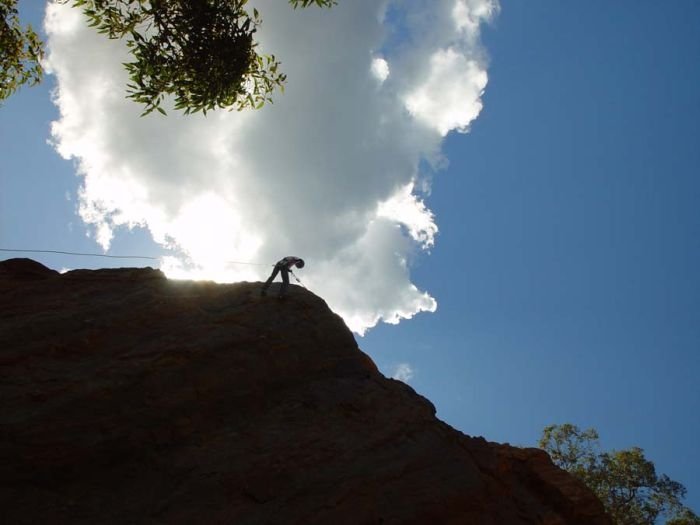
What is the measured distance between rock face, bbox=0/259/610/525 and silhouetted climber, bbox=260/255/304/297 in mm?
440

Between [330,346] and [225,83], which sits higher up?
[225,83]

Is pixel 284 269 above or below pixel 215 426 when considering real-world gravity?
above

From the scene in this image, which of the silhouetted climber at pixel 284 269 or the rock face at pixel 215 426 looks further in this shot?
the silhouetted climber at pixel 284 269

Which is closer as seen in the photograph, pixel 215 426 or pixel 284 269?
pixel 215 426

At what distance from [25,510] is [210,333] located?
592cm

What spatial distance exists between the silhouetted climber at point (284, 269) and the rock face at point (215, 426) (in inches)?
17.3

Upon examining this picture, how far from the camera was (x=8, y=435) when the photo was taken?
10.6 m

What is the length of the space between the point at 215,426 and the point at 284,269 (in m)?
5.92

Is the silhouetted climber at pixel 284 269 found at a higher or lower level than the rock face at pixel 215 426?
higher

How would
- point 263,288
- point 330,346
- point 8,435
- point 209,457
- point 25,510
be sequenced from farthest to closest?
1. point 263,288
2. point 330,346
3. point 209,457
4. point 8,435
5. point 25,510

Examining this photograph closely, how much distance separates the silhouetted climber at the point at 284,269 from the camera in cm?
1659

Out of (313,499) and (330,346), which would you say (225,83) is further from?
(313,499)

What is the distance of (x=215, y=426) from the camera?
12.4 meters

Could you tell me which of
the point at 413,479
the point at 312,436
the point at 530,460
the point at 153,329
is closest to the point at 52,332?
the point at 153,329
